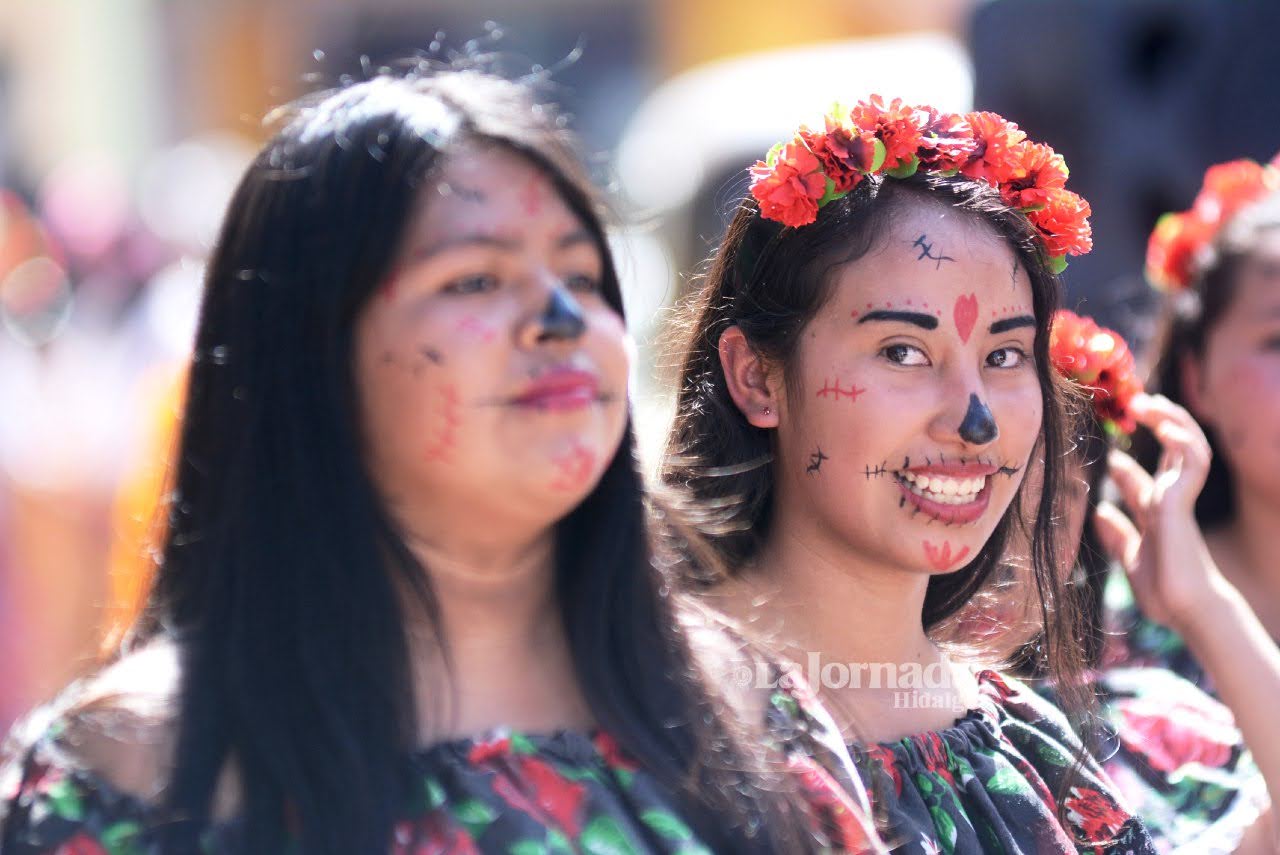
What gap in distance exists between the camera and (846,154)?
2.38m

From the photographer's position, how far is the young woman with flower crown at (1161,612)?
104 inches

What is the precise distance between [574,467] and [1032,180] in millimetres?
1046

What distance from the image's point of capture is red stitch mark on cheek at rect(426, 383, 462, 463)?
5.74 feet

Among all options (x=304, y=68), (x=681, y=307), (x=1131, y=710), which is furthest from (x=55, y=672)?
(x=304, y=68)

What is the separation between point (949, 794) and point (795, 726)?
321mm

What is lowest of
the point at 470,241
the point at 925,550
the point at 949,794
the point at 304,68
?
the point at 949,794

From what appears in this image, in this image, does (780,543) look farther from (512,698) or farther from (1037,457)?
(512,698)

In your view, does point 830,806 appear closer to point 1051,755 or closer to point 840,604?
point 840,604

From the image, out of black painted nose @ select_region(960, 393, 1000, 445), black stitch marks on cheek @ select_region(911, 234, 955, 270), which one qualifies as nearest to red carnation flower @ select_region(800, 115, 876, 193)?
black stitch marks on cheek @ select_region(911, 234, 955, 270)

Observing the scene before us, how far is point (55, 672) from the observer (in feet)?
16.4

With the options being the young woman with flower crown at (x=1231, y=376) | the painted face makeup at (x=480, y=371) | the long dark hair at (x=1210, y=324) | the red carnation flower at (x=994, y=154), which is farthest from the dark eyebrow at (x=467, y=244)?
the long dark hair at (x=1210, y=324)

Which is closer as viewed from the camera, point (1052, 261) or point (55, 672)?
point (1052, 261)

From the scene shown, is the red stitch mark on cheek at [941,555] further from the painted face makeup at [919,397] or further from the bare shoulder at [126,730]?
the bare shoulder at [126,730]

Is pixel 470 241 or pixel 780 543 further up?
pixel 470 241
